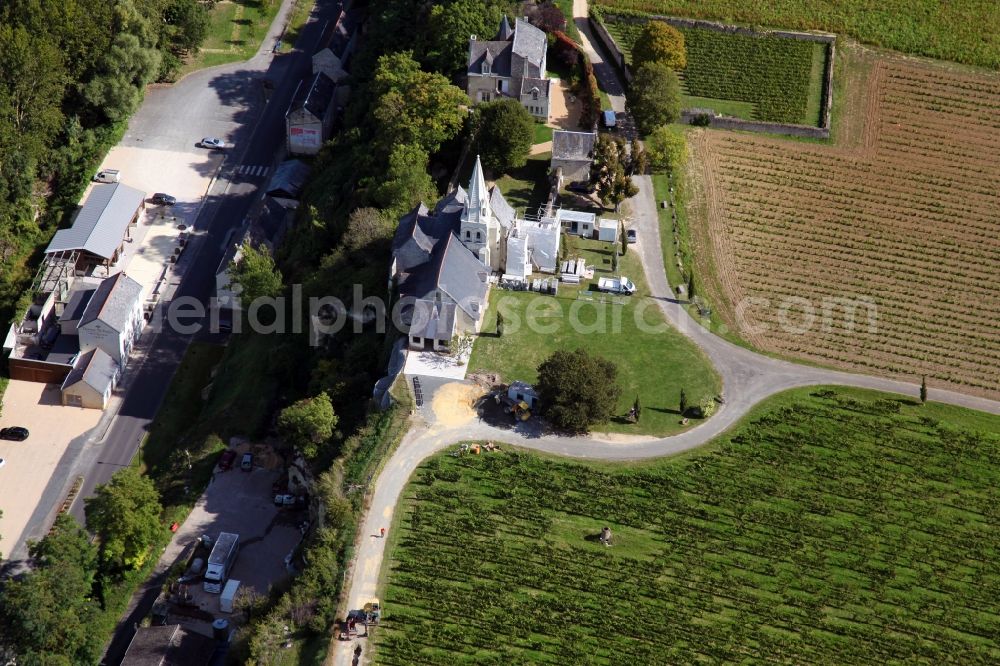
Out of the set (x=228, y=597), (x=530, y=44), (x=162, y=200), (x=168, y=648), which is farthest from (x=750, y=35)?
(x=168, y=648)

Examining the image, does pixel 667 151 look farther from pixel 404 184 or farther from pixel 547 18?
pixel 404 184

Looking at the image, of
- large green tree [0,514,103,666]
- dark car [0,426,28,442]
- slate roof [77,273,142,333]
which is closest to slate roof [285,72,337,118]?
slate roof [77,273,142,333]

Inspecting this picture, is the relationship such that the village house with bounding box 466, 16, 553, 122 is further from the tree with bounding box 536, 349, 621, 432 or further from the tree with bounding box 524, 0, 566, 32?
the tree with bounding box 536, 349, 621, 432

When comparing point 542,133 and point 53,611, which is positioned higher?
point 542,133

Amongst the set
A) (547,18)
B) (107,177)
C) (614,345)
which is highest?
(547,18)

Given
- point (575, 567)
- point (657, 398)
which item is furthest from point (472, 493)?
point (657, 398)

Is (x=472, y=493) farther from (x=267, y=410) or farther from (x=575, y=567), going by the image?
(x=267, y=410)

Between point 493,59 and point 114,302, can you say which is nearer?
point 114,302
